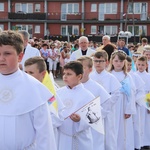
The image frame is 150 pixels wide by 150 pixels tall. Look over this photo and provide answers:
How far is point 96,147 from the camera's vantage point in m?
6.23

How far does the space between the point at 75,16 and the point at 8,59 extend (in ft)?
168

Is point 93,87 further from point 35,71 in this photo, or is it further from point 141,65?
point 141,65

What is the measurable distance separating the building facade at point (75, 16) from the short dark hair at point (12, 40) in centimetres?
4863

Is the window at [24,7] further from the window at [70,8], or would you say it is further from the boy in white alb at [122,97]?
the boy in white alb at [122,97]

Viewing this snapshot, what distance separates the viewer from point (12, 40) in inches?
123

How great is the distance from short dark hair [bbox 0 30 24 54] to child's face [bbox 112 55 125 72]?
4.02 metres

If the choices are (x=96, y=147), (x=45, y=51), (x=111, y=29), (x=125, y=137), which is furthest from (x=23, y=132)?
Result: (x=111, y=29)

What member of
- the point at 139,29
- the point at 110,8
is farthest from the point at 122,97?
the point at 110,8

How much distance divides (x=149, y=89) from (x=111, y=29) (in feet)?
147

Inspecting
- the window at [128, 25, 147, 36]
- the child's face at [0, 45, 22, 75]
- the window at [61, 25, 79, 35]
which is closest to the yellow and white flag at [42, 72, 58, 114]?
the child's face at [0, 45, 22, 75]

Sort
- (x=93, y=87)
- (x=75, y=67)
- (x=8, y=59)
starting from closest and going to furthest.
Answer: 1. (x=8, y=59)
2. (x=75, y=67)
3. (x=93, y=87)

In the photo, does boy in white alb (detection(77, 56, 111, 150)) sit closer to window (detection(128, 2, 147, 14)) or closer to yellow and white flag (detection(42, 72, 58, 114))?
yellow and white flag (detection(42, 72, 58, 114))

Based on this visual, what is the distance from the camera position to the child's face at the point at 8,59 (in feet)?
10.1

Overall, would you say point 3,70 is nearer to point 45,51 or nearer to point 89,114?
point 89,114
